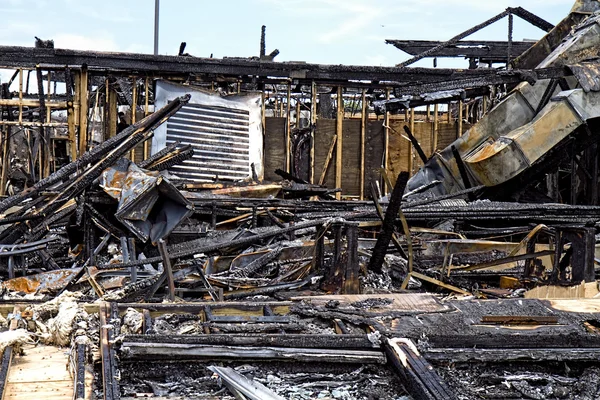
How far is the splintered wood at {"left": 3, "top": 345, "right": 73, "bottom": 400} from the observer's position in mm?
5145

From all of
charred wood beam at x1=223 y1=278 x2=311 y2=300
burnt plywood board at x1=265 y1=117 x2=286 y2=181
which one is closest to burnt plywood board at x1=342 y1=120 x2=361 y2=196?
burnt plywood board at x1=265 y1=117 x2=286 y2=181

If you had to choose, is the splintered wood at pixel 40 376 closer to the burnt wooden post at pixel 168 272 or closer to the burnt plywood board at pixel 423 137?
the burnt wooden post at pixel 168 272

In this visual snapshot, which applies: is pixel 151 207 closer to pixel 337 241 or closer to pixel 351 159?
pixel 337 241

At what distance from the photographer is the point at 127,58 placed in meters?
16.0

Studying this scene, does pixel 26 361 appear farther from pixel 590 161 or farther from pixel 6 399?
pixel 590 161

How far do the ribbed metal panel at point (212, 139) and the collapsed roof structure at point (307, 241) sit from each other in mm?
44

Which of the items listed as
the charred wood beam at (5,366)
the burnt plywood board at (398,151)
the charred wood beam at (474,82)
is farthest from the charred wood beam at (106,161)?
the burnt plywood board at (398,151)

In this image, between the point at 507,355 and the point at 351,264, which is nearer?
the point at 507,355

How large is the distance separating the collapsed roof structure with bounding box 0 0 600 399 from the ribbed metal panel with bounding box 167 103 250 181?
0.04 m

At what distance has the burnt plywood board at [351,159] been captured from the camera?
1842 centimetres

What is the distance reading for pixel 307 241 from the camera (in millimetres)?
10828

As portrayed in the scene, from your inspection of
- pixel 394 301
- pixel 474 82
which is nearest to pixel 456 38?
pixel 474 82

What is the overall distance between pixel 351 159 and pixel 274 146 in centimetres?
181

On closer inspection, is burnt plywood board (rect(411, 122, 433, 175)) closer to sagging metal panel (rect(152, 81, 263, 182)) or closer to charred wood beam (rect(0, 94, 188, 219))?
sagging metal panel (rect(152, 81, 263, 182))
